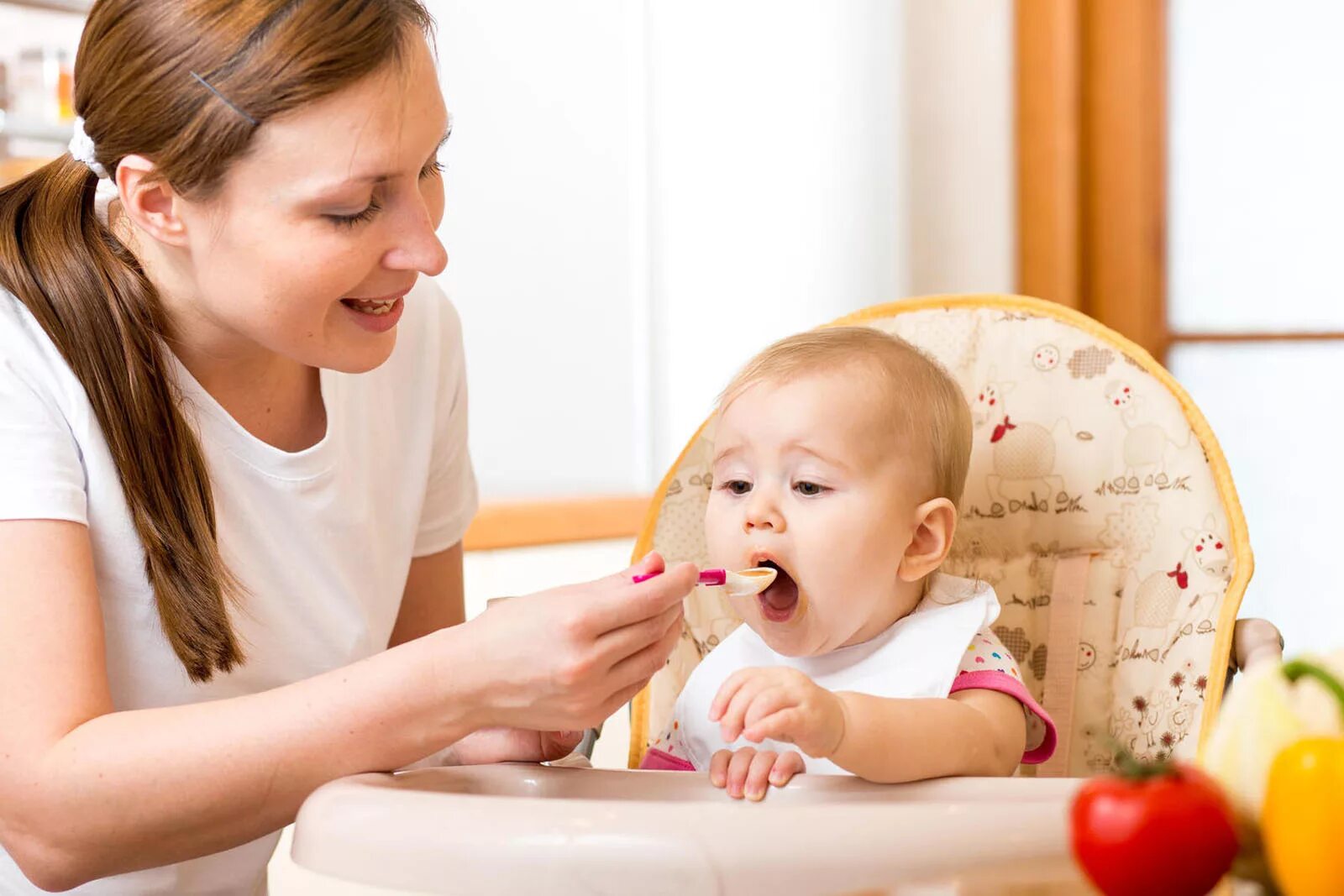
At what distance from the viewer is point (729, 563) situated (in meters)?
1.17

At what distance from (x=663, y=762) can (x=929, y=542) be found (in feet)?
1.03

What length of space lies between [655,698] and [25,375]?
24.8 inches

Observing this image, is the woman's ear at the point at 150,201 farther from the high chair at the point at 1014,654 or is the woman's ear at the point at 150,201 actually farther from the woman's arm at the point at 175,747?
the high chair at the point at 1014,654

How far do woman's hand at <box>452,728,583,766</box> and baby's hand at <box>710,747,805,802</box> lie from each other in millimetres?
152

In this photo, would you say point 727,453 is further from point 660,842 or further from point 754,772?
point 660,842

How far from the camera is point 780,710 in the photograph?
0.90 metres

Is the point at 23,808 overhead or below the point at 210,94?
below

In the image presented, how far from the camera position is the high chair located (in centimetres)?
77

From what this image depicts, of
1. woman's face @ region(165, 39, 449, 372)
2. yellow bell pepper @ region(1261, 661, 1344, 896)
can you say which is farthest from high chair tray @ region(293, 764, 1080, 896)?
woman's face @ region(165, 39, 449, 372)

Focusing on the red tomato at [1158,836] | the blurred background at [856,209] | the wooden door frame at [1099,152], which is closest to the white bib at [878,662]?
the red tomato at [1158,836]

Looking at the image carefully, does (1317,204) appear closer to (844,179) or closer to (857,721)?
(844,179)

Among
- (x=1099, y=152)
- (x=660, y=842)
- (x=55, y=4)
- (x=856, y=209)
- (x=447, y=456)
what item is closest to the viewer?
(x=660, y=842)

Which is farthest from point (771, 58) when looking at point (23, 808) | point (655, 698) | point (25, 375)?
point (23, 808)

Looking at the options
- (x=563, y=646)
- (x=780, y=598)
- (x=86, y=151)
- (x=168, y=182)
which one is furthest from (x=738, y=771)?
(x=86, y=151)
